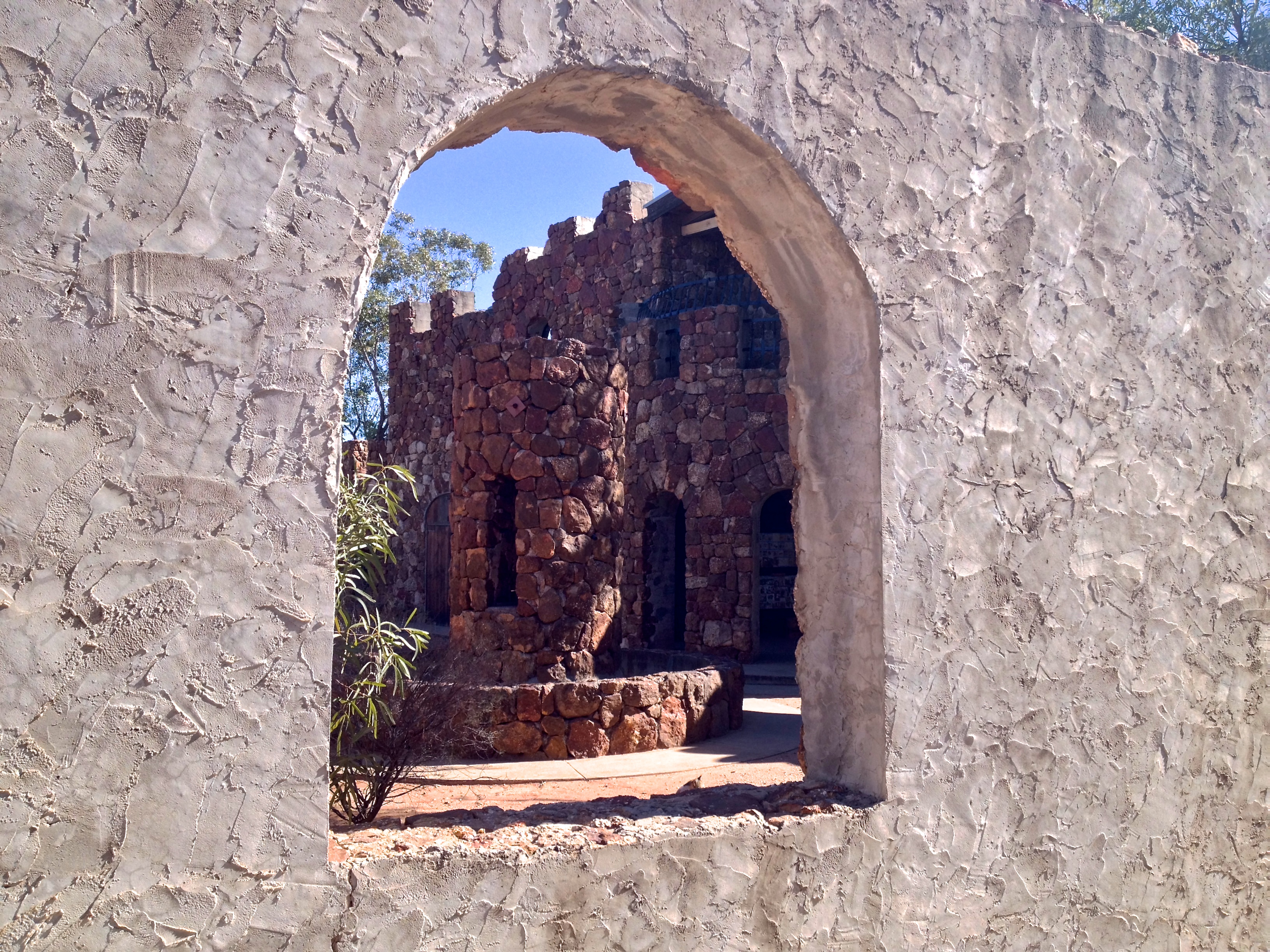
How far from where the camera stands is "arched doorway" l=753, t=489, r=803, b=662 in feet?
43.3

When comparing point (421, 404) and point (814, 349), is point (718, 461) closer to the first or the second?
point (421, 404)

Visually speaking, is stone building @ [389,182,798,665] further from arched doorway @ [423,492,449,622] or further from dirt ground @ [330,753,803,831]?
dirt ground @ [330,753,803,831]

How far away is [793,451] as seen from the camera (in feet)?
10.4

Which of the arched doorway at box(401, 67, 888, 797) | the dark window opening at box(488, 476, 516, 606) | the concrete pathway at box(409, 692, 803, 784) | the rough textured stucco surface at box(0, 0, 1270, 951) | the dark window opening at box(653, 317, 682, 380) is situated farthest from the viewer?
the dark window opening at box(653, 317, 682, 380)

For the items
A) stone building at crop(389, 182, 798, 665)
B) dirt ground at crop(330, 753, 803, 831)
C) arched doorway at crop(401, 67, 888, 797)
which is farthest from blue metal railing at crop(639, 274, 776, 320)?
arched doorway at crop(401, 67, 888, 797)

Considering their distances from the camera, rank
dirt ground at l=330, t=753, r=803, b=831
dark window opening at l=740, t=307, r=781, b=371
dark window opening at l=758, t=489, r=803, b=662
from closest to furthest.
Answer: dirt ground at l=330, t=753, r=803, b=831, dark window opening at l=740, t=307, r=781, b=371, dark window opening at l=758, t=489, r=803, b=662

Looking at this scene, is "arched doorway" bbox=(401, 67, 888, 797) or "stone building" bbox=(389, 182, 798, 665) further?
"stone building" bbox=(389, 182, 798, 665)

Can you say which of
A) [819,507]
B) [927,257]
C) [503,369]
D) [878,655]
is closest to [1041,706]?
[878,655]

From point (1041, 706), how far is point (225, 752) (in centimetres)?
221

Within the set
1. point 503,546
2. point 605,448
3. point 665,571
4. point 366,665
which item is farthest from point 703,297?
point 366,665

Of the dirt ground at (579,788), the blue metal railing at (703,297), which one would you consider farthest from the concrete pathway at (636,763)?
the blue metal railing at (703,297)

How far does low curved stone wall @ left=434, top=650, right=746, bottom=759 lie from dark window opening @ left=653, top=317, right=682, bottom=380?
6.67 m

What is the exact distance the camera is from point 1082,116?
3.30 m

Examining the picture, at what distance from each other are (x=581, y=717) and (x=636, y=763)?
20.8 inches
